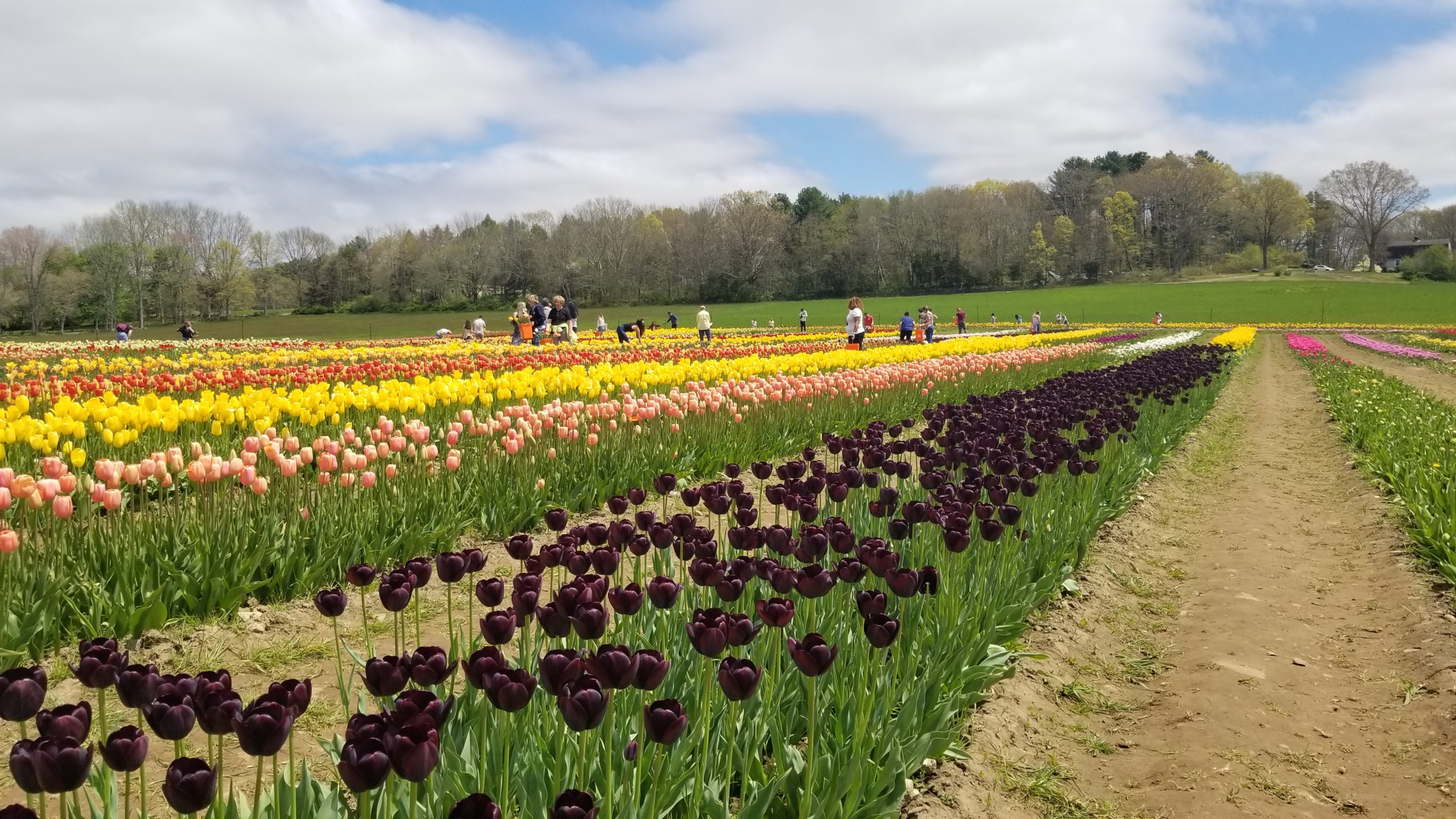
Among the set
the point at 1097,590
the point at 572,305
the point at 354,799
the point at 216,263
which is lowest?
the point at 1097,590

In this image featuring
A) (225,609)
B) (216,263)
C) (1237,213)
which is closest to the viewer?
(225,609)

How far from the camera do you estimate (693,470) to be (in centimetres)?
839

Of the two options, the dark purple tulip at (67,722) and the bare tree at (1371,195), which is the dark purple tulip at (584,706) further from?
the bare tree at (1371,195)

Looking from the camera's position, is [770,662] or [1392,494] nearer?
[770,662]

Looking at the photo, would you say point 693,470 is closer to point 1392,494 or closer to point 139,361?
point 1392,494

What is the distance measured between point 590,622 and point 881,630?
818 mm

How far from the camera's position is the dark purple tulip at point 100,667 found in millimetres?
1886

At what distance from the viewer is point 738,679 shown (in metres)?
2.06

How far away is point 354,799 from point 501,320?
2918 inches

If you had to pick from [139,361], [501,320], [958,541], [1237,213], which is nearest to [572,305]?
[139,361]

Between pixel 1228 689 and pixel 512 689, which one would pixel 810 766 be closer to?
pixel 512 689

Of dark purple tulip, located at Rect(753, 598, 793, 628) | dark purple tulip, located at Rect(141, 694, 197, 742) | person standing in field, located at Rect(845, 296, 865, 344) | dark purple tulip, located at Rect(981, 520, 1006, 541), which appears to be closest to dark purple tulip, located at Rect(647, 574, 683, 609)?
dark purple tulip, located at Rect(753, 598, 793, 628)

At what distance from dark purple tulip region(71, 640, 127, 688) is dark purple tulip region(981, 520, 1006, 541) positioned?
311 centimetres

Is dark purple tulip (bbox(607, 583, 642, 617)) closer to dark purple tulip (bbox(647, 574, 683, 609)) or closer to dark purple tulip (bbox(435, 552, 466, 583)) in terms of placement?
dark purple tulip (bbox(647, 574, 683, 609))
